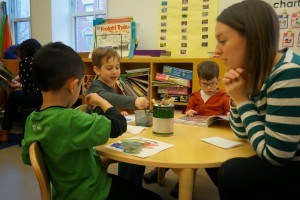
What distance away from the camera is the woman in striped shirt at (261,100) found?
738 millimetres

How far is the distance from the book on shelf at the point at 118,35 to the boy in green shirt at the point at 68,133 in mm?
1879

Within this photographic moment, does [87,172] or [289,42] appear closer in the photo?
[87,172]

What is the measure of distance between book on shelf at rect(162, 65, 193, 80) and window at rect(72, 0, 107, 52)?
1611 mm

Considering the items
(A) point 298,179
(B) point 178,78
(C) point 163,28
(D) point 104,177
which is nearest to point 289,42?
(B) point 178,78

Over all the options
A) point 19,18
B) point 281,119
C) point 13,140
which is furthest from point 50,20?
point 281,119

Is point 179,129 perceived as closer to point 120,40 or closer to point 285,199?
point 285,199

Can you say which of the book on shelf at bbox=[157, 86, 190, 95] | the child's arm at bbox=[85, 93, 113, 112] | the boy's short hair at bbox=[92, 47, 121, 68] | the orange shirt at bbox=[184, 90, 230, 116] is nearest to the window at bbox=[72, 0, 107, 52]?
the book on shelf at bbox=[157, 86, 190, 95]

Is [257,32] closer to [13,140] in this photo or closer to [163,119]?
[163,119]

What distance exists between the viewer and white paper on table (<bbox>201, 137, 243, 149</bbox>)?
3.35 ft

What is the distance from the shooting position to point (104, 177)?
102 cm

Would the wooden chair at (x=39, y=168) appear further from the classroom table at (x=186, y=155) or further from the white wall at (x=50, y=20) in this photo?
the white wall at (x=50, y=20)

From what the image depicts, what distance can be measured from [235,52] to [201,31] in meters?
1.94

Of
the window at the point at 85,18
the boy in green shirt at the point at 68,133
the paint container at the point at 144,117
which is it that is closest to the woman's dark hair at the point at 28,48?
the window at the point at 85,18

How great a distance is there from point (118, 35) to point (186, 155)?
2.27m
